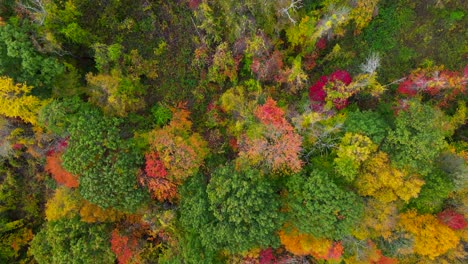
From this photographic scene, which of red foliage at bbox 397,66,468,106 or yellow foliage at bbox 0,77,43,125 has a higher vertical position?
red foliage at bbox 397,66,468,106

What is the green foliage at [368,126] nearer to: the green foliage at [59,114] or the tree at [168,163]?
the tree at [168,163]

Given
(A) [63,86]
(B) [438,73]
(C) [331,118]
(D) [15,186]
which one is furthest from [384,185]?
(D) [15,186]

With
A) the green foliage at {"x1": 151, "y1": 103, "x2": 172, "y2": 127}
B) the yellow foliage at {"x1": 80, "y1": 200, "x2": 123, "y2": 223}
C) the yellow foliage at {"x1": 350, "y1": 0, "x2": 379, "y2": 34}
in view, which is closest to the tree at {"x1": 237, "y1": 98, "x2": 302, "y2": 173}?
the green foliage at {"x1": 151, "y1": 103, "x2": 172, "y2": 127}

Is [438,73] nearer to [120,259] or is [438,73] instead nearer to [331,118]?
[331,118]

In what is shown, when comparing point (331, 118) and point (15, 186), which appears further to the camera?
point (15, 186)

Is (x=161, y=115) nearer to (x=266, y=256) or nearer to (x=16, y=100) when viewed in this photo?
(x=16, y=100)

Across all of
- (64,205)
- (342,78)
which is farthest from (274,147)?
(64,205)

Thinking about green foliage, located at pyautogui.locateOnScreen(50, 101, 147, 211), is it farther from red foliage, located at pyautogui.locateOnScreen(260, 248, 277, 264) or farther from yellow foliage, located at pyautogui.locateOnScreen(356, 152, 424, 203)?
yellow foliage, located at pyautogui.locateOnScreen(356, 152, 424, 203)
